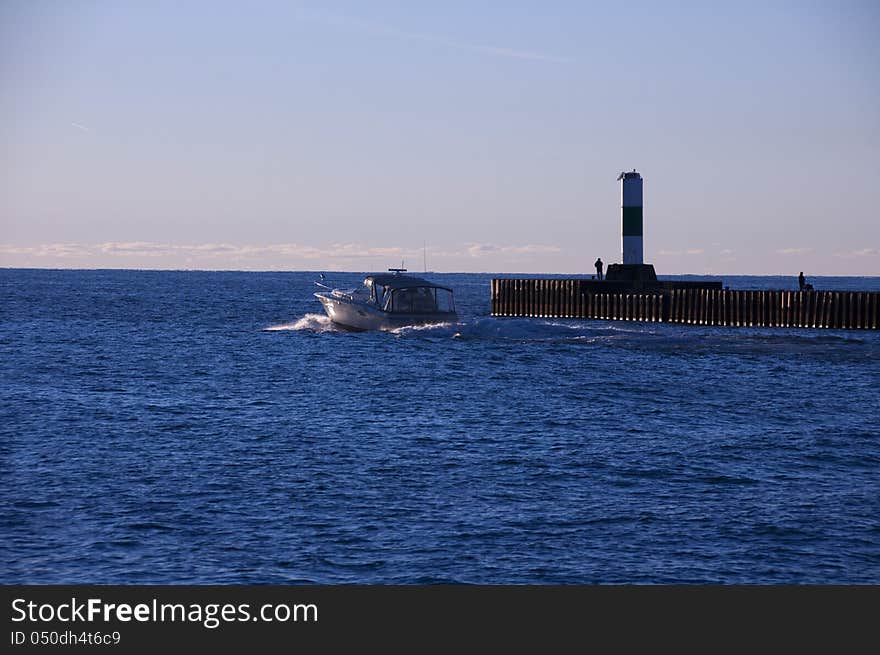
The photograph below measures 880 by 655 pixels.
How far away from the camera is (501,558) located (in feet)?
50.2

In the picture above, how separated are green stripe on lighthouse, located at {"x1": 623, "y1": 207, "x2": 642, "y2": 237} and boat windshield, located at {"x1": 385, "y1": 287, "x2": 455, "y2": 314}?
18062 millimetres

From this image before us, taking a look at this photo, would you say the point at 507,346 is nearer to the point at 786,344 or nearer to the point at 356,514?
the point at 786,344

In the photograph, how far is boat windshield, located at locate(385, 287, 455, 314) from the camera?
52531mm

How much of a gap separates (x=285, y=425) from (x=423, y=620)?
1719cm

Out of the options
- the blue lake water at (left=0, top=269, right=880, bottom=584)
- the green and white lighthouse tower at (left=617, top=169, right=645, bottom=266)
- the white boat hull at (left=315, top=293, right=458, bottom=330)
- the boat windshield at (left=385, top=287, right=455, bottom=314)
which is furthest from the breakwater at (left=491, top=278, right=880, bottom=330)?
the boat windshield at (left=385, top=287, right=455, bottom=314)

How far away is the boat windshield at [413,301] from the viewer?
52531mm

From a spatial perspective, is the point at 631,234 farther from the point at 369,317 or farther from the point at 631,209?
the point at 369,317

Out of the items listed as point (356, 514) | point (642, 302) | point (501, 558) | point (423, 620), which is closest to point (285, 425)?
point (356, 514)

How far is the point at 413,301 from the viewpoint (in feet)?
173

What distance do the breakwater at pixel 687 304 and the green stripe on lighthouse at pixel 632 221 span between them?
3246mm
